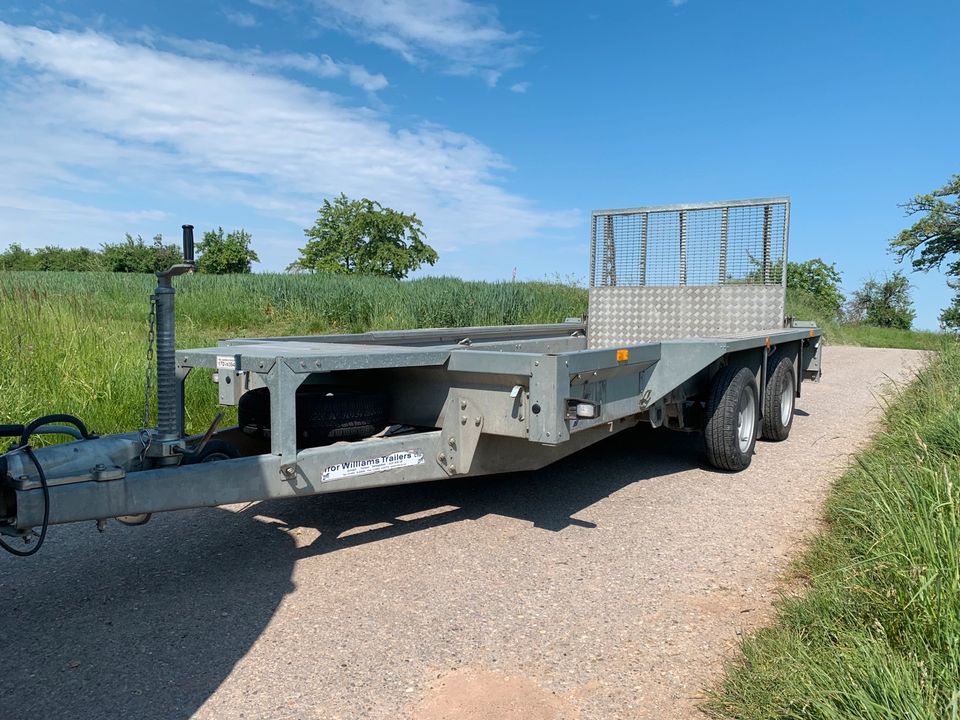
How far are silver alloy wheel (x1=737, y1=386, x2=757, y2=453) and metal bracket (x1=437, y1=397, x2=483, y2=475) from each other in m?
3.01

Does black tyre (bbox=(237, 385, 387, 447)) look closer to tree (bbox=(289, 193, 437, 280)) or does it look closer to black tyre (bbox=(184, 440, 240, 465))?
Answer: black tyre (bbox=(184, 440, 240, 465))

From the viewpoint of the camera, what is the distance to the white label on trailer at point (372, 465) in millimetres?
3867

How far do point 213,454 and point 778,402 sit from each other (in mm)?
5532

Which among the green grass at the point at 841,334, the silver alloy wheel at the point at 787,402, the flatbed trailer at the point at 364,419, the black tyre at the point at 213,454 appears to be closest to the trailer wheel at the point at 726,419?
the flatbed trailer at the point at 364,419

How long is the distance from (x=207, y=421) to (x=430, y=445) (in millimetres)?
3434

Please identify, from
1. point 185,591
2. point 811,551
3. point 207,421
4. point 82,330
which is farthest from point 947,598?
point 82,330

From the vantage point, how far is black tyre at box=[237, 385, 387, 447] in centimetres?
412

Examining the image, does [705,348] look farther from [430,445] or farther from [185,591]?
[185,591]

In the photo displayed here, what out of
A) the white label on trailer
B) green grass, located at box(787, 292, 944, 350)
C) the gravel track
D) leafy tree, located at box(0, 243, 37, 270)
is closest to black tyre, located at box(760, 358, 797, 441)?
the gravel track

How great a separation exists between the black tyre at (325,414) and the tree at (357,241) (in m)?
60.6

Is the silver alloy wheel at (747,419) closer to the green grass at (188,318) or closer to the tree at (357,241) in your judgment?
the green grass at (188,318)

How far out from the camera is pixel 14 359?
7.25 metres

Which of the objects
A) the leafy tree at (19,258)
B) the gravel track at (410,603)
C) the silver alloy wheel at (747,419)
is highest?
the leafy tree at (19,258)

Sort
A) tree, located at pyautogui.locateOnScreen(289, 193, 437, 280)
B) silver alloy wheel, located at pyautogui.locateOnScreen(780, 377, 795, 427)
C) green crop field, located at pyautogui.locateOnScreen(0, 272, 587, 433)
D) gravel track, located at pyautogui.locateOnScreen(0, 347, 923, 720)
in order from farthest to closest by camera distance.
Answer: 1. tree, located at pyautogui.locateOnScreen(289, 193, 437, 280)
2. silver alloy wheel, located at pyautogui.locateOnScreen(780, 377, 795, 427)
3. green crop field, located at pyautogui.locateOnScreen(0, 272, 587, 433)
4. gravel track, located at pyautogui.locateOnScreen(0, 347, 923, 720)
